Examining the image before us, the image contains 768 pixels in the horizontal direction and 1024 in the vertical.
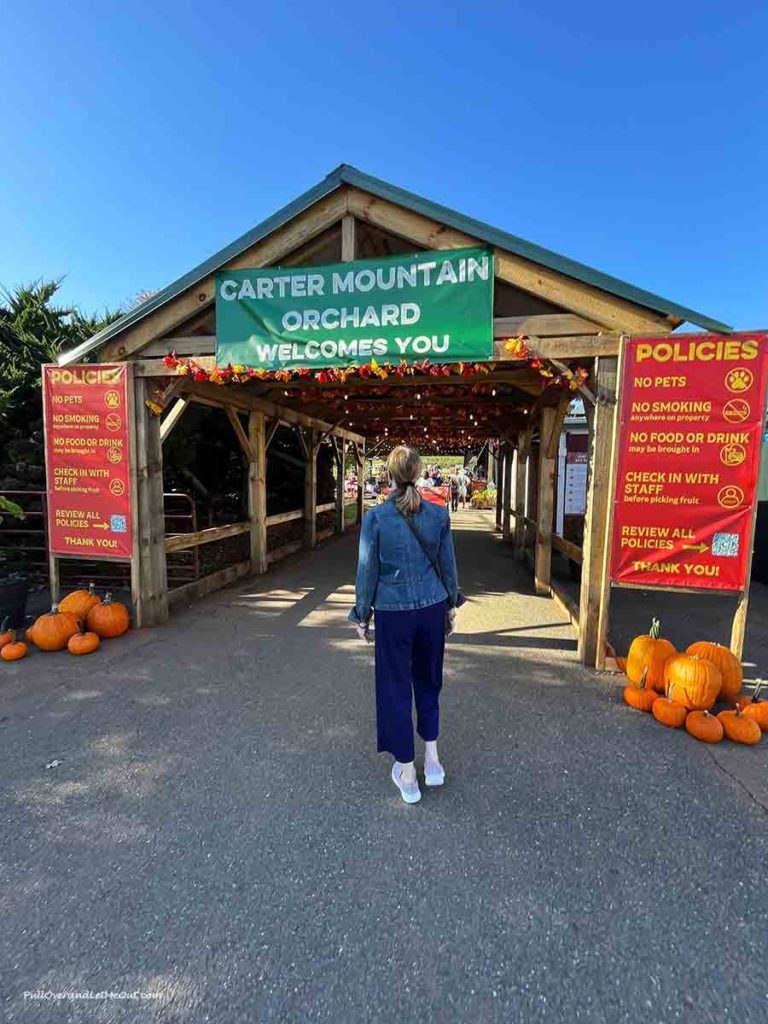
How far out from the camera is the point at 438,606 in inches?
108

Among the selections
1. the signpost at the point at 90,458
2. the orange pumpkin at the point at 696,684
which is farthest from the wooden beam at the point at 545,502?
the signpost at the point at 90,458

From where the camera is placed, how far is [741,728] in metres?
3.37

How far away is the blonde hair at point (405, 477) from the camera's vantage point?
264cm

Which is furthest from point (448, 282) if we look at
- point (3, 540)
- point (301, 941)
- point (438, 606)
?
point (3, 540)

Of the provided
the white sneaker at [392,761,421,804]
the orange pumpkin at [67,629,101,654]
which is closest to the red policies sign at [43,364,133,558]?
the orange pumpkin at [67,629,101,654]

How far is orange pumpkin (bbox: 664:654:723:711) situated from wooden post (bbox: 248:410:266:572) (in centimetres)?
639

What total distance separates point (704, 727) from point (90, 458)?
605cm

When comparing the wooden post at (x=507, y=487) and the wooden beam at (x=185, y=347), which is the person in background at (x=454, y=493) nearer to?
the wooden post at (x=507, y=487)

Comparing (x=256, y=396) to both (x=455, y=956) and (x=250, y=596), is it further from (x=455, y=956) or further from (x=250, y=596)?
(x=455, y=956)

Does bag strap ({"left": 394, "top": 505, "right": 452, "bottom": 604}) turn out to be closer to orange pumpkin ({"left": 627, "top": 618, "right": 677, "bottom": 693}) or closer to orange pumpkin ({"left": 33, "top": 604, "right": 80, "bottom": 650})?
orange pumpkin ({"left": 627, "top": 618, "right": 677, "bottom": 693})

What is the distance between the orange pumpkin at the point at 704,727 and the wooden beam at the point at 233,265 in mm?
5208

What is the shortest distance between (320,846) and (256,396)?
6.87 meters

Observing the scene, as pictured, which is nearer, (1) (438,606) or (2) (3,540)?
(1) (438,606)

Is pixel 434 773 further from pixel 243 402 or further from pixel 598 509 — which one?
pixel 243 402
